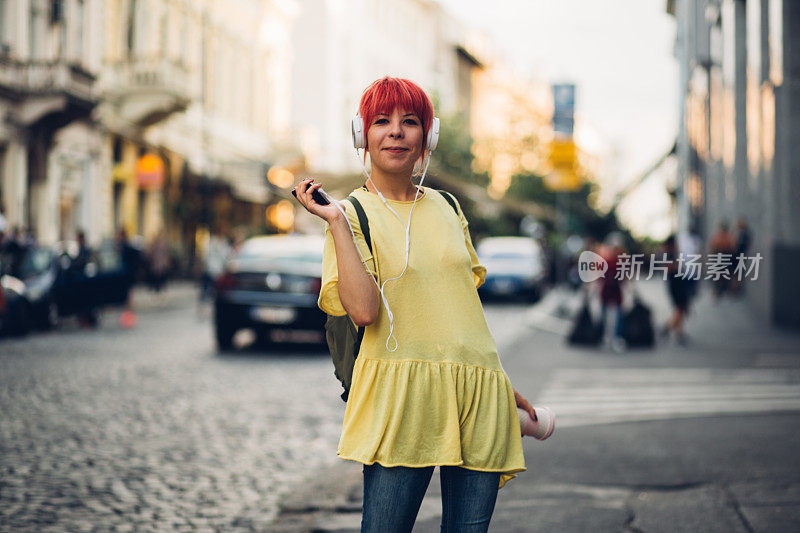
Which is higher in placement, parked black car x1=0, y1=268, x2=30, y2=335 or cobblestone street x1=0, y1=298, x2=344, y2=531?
parked black car x1=0, y1=268, x2=30, y2=335

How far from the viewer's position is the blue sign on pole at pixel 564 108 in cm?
1877

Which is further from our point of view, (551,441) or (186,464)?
(551,441)

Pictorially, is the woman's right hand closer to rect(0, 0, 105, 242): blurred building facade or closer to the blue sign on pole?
the blue sign on pole

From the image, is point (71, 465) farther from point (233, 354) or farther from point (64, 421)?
point (233, 354)

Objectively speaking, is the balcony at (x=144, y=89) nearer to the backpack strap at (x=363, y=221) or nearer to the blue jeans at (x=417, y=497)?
the backpack strap at (x=363, y=221)

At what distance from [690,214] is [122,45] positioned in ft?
70.9

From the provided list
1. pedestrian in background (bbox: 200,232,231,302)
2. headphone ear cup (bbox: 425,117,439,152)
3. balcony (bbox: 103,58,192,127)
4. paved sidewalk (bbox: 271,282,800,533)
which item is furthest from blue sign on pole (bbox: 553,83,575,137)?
headphone ear cup (bbox: 425,117,439,152)

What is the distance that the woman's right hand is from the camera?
8.36 ft

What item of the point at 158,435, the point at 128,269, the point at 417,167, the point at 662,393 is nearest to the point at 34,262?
the point at 128,269

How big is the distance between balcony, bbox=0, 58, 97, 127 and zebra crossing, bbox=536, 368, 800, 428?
16.6 metres

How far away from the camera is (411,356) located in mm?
2654

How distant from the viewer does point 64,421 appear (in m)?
8.10

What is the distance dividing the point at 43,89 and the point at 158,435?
19010 millimetres

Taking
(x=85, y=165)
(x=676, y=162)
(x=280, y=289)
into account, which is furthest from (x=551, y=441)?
(x=676, y=162)
